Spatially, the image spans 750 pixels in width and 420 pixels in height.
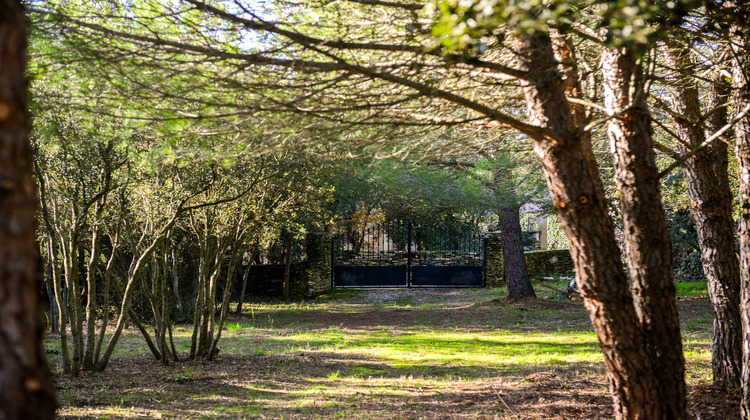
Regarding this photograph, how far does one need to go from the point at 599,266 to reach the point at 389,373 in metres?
4.52

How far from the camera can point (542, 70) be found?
324cm

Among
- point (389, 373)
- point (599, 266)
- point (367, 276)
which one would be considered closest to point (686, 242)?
point (367, 276)

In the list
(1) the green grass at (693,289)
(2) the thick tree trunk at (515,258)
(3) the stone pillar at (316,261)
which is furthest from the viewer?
(3) the stone pillar at (316,261)

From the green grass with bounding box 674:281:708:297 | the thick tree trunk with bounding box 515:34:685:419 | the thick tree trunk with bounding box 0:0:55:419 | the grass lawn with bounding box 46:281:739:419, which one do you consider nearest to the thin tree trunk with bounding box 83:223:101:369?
the grass lawn with bounding box 46:281:739:419

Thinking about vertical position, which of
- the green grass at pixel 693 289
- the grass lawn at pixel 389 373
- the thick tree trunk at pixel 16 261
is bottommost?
the grass lawn at pixel 389 373

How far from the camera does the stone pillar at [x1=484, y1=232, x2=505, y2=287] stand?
60.6ft

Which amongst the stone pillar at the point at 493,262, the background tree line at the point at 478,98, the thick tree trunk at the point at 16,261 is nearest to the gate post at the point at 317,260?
the stone pillar at the point at 493,262

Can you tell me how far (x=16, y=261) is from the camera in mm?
1156

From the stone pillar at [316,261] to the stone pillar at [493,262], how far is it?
5.11 metres

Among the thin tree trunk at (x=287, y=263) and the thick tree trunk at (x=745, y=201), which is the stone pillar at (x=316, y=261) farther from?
the thick tree trunk at (x=745, y=201)

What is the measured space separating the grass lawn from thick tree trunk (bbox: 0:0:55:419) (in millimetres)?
4138

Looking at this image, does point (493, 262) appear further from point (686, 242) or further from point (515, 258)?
point (686, 242)

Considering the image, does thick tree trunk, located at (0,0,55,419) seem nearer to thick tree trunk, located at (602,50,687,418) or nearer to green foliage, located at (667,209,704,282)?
thick tree trunk, located at (602,50,687,418)

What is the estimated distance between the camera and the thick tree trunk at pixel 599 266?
3145mm
